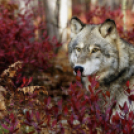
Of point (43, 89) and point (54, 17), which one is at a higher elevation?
point (54, 17)

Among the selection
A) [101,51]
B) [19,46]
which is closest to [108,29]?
[101,51]

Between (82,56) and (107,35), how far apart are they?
0.57 meters

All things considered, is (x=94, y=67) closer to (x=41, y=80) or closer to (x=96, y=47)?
(x=96, y=47)

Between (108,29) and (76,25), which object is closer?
(108,29)

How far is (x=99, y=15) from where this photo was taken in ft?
21.7

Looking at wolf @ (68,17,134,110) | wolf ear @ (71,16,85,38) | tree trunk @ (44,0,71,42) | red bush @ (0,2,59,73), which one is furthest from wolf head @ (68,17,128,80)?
tree trunk @ (44,0,71,42)

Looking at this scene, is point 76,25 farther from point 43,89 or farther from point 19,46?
point 19,46

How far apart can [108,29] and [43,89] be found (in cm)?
155

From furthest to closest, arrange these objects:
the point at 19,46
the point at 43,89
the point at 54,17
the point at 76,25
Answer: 1. the point at 54,17
2. the point at 19,46
3. the point at 76,25
4. the point at 43,89

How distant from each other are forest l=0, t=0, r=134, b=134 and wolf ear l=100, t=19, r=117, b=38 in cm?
93

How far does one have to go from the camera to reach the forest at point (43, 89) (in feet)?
7.93

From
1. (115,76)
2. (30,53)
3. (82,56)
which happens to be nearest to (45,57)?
(30,53)

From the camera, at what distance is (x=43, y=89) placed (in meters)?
3.68

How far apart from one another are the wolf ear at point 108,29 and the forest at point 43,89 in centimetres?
93
